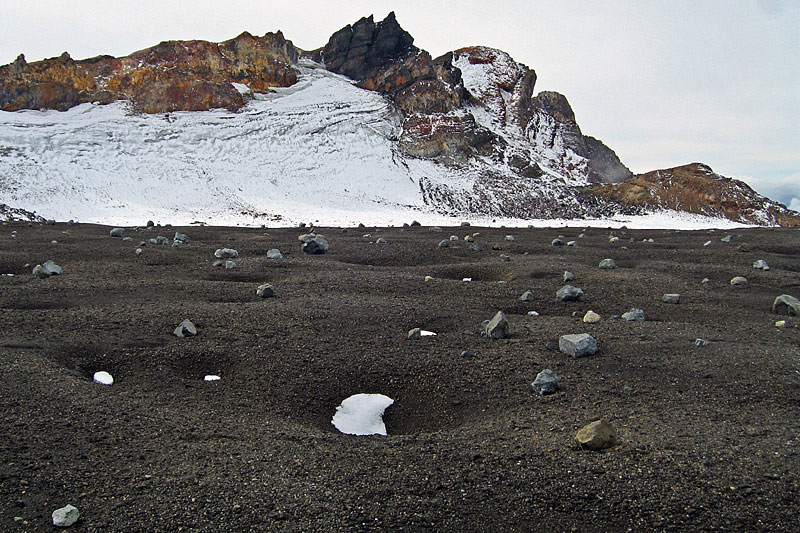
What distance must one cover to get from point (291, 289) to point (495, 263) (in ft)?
10.1

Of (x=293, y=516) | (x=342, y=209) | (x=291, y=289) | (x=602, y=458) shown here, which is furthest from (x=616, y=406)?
(x=342, y=209)

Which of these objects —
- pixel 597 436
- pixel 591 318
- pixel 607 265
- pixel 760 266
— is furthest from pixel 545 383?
pixel 760 266

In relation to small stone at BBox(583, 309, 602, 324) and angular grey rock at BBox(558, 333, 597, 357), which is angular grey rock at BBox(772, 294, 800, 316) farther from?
angular grey rock at BBox(558, 333, 597, 357)

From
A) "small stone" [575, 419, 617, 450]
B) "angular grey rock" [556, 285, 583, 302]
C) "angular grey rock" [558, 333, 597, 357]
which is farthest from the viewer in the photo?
"angular grey rock" [556, 285, 583, 302]

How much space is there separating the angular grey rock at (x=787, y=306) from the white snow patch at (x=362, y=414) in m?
4.02

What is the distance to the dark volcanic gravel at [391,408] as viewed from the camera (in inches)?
82.4

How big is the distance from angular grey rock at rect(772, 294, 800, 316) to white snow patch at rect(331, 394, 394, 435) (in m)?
4.02

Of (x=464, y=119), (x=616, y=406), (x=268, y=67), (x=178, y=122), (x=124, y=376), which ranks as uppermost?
(x=268, y=67)

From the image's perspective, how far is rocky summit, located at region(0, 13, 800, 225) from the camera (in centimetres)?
2345

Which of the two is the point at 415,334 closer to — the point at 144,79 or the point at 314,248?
the point at 314,248

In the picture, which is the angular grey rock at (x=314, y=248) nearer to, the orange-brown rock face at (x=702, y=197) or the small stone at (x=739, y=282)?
the small stone at (x=739, y=282)

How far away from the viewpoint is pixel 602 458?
241 centimetres

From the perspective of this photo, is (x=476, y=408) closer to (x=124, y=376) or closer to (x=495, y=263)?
(x=124, y=376)

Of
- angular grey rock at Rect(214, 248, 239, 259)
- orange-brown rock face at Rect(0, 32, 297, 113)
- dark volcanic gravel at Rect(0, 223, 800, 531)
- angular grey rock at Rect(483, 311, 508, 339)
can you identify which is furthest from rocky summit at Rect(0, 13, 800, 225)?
angular grey rock at Rect(483, 311, 508, 339)
